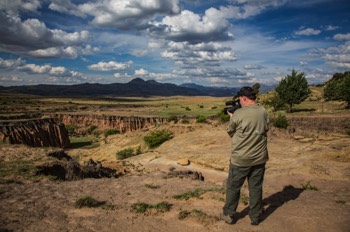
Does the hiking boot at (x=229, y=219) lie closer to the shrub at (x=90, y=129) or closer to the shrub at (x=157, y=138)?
the shrub at (x=157, y=138)

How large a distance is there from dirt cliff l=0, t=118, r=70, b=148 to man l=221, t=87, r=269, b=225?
76.3 ft

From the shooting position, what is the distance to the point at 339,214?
601cm

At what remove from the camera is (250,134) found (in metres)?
5.14

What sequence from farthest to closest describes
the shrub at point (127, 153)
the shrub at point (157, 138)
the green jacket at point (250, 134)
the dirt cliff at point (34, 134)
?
the dirt cliff at point (34, 134) → the shrub at point (157, 138) → the shrub at point (127, 153) → the green jacket at point (250, 134)

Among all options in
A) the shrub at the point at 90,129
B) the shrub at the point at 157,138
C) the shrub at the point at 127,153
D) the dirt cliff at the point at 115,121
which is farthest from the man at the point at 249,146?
the shrub at the point at 90,129

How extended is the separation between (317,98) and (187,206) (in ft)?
221

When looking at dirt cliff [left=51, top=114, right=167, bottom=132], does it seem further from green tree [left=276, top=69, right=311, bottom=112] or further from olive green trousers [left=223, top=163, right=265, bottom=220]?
olive green trousers [left=223, top=163, right=265, bottom=220]

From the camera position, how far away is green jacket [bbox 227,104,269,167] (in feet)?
16.8

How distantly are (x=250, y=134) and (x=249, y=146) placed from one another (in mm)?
228

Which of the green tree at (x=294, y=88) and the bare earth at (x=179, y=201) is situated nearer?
the bare earth at (x=179, y=201)

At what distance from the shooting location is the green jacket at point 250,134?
16.8 feet

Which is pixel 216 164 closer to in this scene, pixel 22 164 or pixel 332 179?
pixel 332 179

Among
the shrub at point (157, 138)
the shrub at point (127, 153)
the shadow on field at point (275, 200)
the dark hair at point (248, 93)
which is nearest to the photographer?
the dark hair at point (248, 93)

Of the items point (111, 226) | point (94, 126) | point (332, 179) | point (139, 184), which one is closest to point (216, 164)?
point (332, 179)
